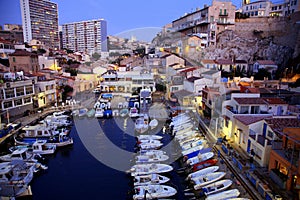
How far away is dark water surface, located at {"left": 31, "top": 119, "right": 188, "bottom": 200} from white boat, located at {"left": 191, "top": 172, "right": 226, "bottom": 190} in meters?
0.76

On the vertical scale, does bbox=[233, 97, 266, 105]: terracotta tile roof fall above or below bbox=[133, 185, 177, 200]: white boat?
above

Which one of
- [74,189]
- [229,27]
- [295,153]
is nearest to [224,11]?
[229,27]

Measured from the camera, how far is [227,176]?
8930 millimetres

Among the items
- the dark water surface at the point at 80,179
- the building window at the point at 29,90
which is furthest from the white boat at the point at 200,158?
the building window at the point at 29,90

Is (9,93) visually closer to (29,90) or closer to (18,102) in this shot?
(18,102)

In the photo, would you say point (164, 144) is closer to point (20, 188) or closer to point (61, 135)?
point (61, 135)

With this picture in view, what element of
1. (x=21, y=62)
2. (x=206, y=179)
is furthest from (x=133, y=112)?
(x=21, y=62)

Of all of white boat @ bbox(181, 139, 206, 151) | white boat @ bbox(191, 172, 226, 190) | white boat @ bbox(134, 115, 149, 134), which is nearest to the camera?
white boat @ bbox(191, 172, 226, 190)

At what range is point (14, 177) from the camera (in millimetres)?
9492

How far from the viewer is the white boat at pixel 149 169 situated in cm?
984

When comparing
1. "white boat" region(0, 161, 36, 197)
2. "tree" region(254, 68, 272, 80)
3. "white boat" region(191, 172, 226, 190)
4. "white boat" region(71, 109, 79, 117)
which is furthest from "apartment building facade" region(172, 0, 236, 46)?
"white boat" region(0, 161, 36, 197)

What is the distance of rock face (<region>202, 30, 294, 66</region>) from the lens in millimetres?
28766

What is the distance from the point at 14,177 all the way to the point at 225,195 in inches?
351

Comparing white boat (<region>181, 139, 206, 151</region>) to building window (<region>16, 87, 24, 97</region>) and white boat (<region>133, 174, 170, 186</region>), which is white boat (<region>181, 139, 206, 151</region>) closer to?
Result: white boat (<region>133, 174, 170, 186</region>)
